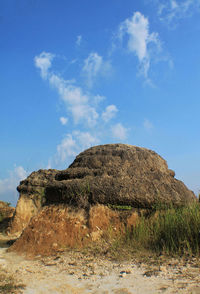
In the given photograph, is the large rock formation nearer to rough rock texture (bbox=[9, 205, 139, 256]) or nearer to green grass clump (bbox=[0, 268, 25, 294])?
rough rock texture (bbox=[9, 205, 139, 256])

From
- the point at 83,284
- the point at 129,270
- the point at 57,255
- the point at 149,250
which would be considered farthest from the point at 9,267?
the point at 149,250

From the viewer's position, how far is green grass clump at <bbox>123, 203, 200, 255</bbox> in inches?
204

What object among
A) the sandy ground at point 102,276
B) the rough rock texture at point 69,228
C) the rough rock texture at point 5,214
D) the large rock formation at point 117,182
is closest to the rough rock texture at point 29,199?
the rough rock texture at point 5,214

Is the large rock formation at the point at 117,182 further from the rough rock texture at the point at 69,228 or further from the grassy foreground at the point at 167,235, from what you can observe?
the grassy foreground at the point at 167,235

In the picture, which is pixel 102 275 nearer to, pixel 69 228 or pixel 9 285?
pixel 9 285

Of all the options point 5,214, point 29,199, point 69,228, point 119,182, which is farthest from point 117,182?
point 5,214

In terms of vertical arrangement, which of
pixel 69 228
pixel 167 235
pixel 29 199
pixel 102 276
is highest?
pixel 29 199

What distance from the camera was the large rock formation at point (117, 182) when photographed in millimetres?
Result: 6574

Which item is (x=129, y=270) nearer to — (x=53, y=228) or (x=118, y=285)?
(x=118, y=285)

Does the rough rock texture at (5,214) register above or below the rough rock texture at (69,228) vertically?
above

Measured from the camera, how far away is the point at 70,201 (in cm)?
677

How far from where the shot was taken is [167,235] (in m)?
5.56

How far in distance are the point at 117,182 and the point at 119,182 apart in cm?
5

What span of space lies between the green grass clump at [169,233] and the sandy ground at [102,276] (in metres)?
0.50
